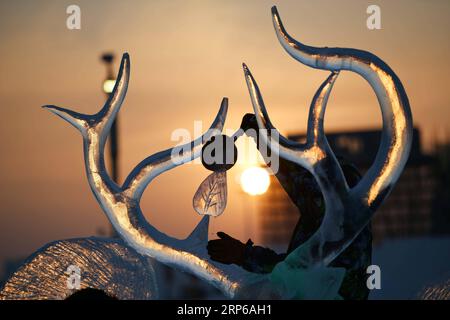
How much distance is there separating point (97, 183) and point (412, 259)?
1200 centimetres

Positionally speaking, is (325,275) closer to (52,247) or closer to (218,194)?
(218,194)

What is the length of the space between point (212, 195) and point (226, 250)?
0.40 metres

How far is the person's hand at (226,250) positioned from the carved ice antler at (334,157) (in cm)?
42

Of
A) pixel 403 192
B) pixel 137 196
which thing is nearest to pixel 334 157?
pixel 137 196

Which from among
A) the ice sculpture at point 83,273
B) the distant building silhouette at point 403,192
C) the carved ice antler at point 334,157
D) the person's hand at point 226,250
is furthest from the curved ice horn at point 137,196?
the distant building silhouette at point 403,192

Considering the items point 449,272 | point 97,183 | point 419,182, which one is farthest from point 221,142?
point 419,182

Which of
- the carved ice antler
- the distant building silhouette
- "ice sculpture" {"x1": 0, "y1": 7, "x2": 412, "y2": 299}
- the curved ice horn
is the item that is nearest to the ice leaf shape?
the curved ice horn

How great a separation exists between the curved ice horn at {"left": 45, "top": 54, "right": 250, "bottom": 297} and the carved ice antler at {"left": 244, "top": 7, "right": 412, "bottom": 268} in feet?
1.74

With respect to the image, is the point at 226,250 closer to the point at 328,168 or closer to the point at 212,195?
the point at 212,195

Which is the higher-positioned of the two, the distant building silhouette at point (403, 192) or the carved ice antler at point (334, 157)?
the carved ice antler at point (334, 157)

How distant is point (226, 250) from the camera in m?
7.87

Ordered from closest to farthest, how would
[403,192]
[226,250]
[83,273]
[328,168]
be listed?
[328,168]
[226,250]
[83,273]
[403,192]

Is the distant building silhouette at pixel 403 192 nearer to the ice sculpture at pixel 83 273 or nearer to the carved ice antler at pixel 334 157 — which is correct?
the ice sculpture at pixel 83 273

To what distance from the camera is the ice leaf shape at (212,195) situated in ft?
25.8
